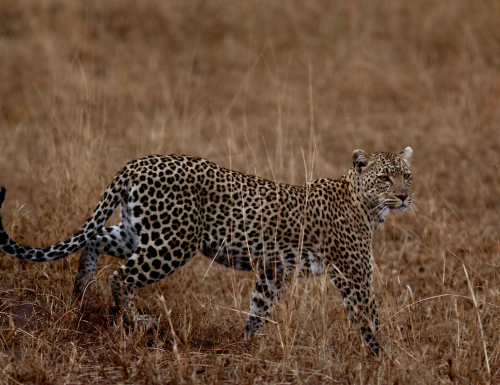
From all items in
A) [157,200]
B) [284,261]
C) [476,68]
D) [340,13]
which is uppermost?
[340,13]

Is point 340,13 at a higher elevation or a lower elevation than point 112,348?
higher

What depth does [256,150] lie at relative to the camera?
11.8 metres

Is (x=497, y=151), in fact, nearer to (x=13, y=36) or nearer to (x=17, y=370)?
(x=17, y=370)

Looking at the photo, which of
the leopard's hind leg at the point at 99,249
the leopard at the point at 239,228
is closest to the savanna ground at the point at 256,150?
the leopard's hind leg at the point at 99,249

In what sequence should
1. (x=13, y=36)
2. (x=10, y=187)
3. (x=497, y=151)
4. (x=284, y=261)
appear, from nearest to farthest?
(x=284, y=261) → (x=10, y=187) → (x=497, y=151) → (x=13, y=36)

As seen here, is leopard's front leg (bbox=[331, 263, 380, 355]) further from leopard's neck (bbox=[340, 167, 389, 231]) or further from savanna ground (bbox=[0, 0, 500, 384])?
leopard's neck (bbox=[340, 167, 389, 231])

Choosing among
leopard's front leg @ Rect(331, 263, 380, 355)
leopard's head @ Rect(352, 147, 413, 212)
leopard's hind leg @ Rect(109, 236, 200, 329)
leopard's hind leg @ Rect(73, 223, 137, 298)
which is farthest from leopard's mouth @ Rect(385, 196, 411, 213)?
leopard's hind leg @ Rect(73, 223, 137, 298)

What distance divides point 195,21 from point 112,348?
12.9 metres

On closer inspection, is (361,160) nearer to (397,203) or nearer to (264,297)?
(397,203)

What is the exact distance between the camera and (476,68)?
14102mm

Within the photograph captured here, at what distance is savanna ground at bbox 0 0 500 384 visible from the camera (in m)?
5.03

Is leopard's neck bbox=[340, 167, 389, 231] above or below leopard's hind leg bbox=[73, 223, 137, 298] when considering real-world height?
above

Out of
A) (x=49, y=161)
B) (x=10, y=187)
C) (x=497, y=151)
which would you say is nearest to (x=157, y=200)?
(x=49, y=161)

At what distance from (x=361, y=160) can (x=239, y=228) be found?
1.32 m
